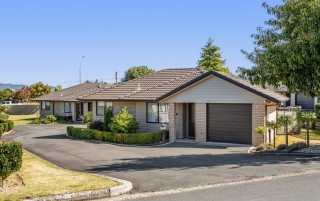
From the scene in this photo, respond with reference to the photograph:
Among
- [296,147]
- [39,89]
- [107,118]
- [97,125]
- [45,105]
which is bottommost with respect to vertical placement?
[296,147]

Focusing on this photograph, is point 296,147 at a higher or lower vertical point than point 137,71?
lower

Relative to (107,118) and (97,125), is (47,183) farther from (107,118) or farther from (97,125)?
(97,125)

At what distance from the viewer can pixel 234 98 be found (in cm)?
2311

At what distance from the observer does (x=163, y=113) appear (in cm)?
2689

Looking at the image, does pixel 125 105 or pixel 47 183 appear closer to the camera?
pixel 47 183

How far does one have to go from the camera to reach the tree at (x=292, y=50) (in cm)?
1600

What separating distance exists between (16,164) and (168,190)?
15.6 feet

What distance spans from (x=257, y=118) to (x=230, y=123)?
1.88 m

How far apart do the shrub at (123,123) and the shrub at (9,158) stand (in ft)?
46.1

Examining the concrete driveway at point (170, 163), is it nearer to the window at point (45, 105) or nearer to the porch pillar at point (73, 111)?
the porch pillar at point (73, 111)

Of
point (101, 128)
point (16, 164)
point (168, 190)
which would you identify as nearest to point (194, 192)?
point (168, 190)

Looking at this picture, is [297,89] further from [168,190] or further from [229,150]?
[168,190]

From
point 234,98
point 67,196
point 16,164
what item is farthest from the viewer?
point 234,98

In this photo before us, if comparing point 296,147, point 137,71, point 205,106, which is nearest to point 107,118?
point 205,106
